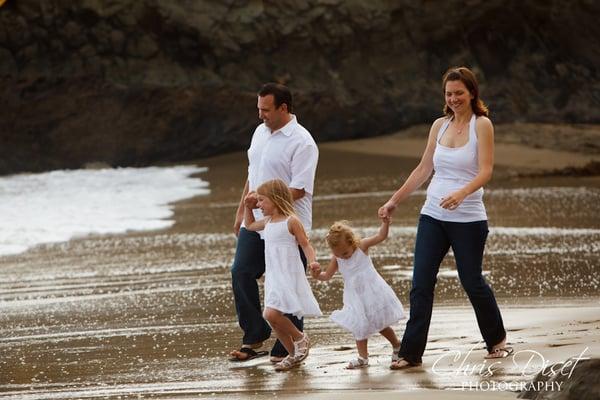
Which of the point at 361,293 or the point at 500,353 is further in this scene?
the point at 361,293

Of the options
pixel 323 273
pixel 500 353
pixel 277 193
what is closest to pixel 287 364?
pixel 323 273

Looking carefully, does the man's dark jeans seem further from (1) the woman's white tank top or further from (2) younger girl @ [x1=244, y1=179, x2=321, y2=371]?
(1) the woman's white tank top

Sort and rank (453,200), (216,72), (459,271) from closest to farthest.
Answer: (453,200)
(459,271)
(216,72)

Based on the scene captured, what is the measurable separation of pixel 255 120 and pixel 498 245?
13.9 m

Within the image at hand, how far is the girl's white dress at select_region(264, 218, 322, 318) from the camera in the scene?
634 centimetres

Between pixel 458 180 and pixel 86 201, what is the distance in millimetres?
11099

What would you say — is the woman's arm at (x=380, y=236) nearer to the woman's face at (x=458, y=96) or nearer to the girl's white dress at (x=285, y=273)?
the girl's white dress at (x=285, y=273)

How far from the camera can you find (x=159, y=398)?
5.48m

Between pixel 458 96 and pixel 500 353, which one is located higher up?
pixel 458 96

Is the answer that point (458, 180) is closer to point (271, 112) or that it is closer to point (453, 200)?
point (453, 200)

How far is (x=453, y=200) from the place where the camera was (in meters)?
5.79

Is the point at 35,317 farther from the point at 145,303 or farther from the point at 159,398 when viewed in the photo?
the point at 159,398

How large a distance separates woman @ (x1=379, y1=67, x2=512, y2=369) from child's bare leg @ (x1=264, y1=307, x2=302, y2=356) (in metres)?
0.61

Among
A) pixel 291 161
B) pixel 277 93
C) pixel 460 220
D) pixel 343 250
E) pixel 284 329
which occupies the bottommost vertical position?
pixel 284 329
